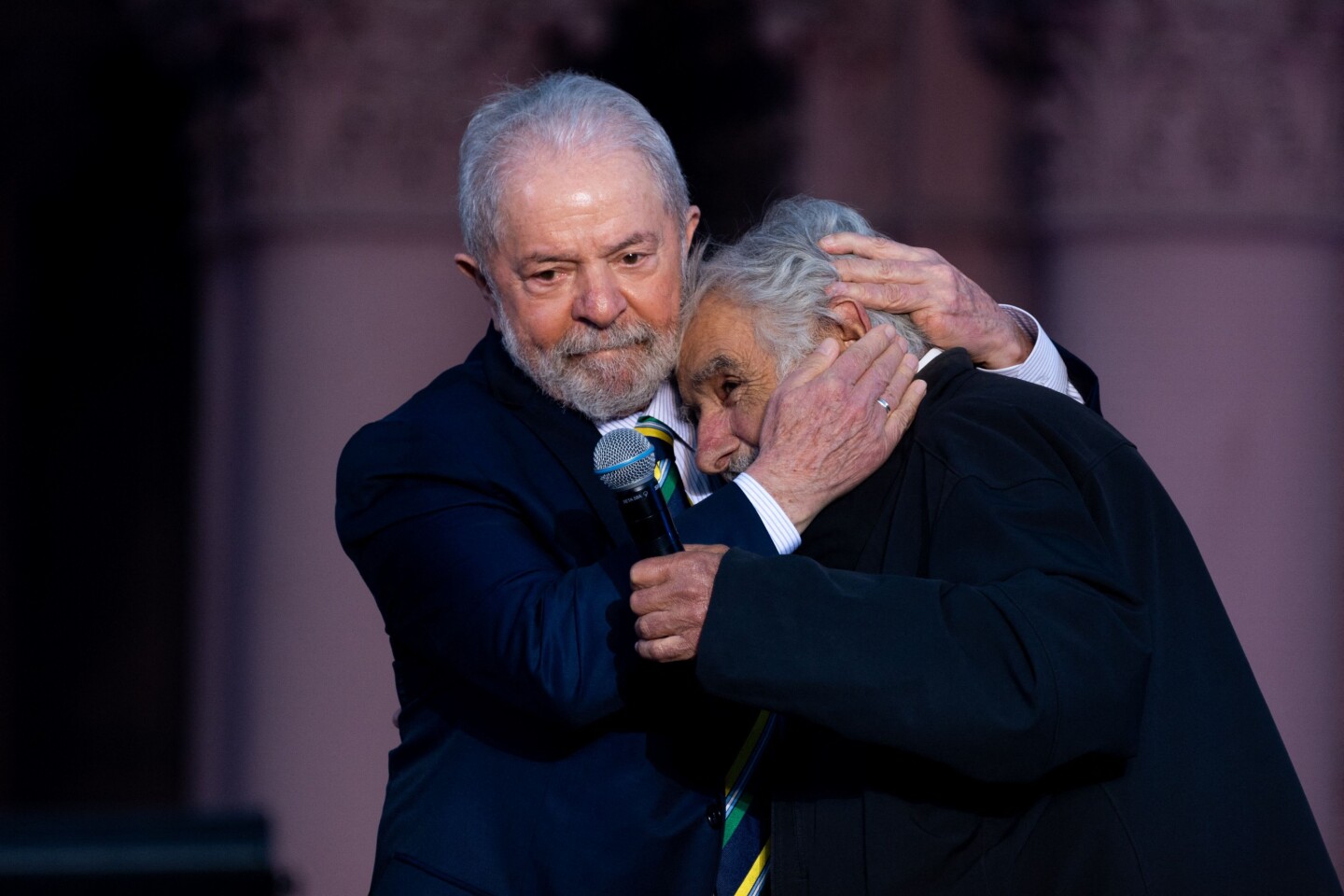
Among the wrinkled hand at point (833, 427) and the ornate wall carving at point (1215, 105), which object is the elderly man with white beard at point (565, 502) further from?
the ornate wall carving at point (1215, 105)

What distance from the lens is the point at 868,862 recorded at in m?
1.83

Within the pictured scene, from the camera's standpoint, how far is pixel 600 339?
221 cm

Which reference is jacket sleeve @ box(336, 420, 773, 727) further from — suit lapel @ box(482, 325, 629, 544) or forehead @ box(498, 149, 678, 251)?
forehead @ box(498, 149, 678, 251)

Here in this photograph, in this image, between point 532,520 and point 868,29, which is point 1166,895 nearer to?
point 532,520

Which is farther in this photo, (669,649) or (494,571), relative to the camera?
(494,571)

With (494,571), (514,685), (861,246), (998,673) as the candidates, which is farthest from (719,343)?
(998,673)

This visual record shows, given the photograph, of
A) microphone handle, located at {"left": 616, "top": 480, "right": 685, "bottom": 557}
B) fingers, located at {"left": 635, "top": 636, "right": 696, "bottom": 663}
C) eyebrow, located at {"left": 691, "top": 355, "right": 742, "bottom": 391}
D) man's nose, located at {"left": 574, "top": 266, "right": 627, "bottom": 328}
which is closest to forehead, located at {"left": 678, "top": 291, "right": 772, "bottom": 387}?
eyebrow, located at {"left": 691, "top": 355, "right": 742, "bottom": 391}

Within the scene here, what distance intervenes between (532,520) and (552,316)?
1.09ft

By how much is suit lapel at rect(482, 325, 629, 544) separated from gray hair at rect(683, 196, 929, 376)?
238 millimetres

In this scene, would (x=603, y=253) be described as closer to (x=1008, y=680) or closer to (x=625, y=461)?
(x=625, y=461)

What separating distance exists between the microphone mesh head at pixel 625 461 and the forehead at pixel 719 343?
462 mm

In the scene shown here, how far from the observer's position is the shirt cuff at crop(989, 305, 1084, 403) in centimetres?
238

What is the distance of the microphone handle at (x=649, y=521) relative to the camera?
169cm

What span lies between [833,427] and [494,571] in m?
0.47
